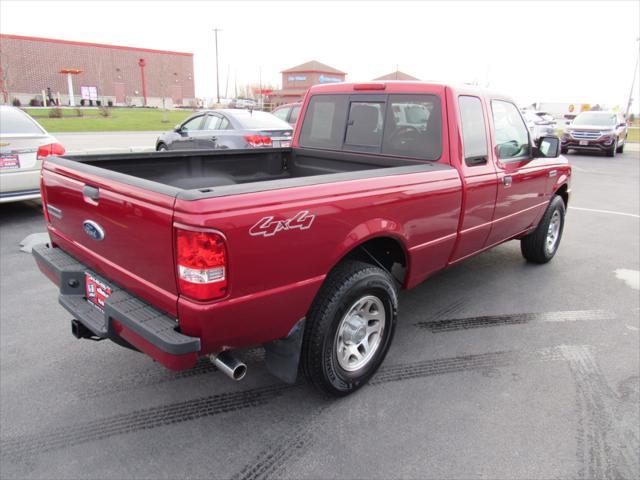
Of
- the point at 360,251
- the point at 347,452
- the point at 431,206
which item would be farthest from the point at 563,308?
the point at 347,452

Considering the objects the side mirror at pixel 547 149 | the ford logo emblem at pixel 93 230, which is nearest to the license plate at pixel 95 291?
the ford logo emblem at pixel 93 230

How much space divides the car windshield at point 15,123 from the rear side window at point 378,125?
438 centimetres

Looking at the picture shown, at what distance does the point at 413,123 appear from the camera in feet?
12.3

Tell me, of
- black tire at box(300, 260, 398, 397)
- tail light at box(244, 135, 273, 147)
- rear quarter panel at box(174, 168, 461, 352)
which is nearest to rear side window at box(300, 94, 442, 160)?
rear quarter panel at box(174, 168, 461, 352)

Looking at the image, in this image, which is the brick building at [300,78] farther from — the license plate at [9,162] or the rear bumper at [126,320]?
the rear bumper at [126,320]

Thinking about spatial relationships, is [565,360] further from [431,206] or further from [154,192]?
[154,192]

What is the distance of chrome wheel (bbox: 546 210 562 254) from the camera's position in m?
5.54

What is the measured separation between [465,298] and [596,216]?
16.6 ft

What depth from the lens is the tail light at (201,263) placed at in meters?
2.05

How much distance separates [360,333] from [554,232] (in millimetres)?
3756

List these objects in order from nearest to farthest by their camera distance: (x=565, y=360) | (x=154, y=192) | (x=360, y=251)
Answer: (x=154, y=192) → (x=360, y=251) → (x=565, y=360)

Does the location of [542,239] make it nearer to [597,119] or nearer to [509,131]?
[509,131]

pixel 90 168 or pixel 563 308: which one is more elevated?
pixel 90 168

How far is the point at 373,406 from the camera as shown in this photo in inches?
116
